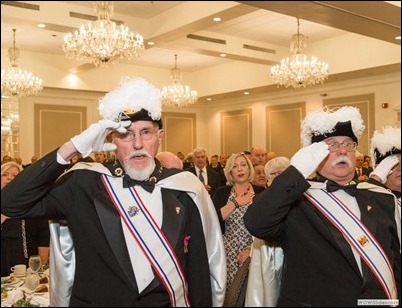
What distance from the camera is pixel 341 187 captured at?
1679 millimetres

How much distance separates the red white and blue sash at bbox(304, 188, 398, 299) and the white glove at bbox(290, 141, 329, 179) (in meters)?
0.21

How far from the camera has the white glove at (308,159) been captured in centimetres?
147

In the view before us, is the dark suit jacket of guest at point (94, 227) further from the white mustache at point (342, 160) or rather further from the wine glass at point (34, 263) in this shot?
the wine glass at point (34, 263)

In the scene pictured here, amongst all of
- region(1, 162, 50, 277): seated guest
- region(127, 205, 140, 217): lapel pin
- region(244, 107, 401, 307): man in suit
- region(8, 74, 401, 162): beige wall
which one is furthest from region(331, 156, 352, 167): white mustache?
region(1, 162, 50, 277): seated guest

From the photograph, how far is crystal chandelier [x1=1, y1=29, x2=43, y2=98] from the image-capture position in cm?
142

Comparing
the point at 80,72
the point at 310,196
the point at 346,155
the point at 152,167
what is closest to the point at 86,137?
the point at 152,167

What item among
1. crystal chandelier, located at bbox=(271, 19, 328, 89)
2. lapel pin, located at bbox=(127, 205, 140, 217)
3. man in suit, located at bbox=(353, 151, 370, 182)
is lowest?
lapel pin, located at bbox=(127, 205, 140, 217)

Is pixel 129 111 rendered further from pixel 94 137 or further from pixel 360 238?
pixel 360 238

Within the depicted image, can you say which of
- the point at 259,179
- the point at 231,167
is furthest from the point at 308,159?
the point at 259,179

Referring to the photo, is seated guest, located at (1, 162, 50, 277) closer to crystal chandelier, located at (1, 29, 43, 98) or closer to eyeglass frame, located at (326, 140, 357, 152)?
crystal chandelier, located at (1, 29, 43, 98)

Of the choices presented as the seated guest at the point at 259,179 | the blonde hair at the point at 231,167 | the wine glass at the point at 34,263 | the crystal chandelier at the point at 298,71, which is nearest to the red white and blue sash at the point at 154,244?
the blonde hair at the point at 231,167

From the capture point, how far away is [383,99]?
1940 mm

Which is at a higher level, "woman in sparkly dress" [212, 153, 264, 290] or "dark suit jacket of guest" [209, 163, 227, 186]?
"dark suit jacket of guest" [209, 163, 227, 186]

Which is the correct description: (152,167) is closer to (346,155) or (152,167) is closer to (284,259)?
(284,259)
